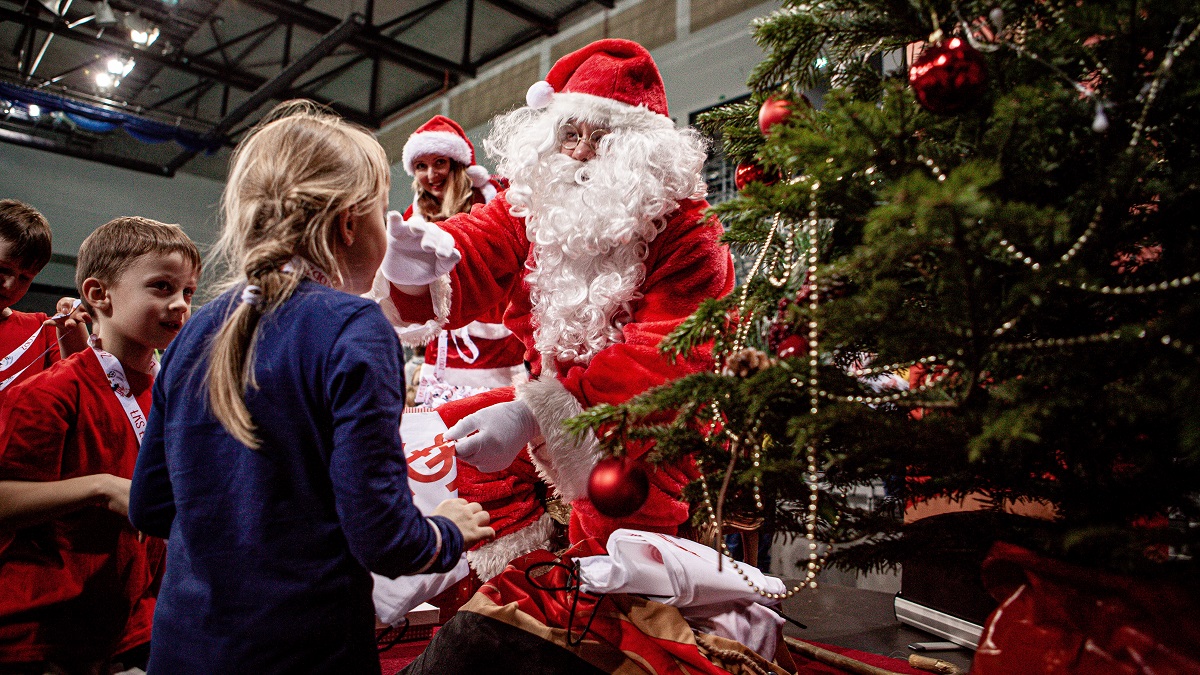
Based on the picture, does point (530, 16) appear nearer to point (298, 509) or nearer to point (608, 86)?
point (608, 86)

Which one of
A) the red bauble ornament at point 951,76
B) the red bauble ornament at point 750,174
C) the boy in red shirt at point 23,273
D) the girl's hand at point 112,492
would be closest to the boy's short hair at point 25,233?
the boy in red shirt at point 23,273

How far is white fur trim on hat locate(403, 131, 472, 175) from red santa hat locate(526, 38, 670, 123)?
64.4 inches

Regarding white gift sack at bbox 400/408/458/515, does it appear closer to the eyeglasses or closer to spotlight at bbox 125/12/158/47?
the eyeglasses

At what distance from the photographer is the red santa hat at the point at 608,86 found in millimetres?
2045

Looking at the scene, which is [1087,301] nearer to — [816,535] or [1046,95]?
[1046,95]

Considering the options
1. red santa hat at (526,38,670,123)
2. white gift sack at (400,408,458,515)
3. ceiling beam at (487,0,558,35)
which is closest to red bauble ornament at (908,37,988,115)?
red santa hat at (526,38,670,123)

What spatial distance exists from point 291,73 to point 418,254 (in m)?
7.14

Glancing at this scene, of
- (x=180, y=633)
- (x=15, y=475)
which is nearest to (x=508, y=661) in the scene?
(x=180, y=633)

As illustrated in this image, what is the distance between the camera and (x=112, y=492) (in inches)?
58.8

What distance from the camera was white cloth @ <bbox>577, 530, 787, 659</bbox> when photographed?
5.17 feet

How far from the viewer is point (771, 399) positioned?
1087 millimetres

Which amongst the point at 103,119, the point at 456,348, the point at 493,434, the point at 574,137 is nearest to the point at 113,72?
the point at 103,119

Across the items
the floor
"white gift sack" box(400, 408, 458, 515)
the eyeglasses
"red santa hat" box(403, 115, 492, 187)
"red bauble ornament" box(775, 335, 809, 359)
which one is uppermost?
"red santa hat" box(403, 115, 492, 187)

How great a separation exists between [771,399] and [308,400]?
26.1 inches
